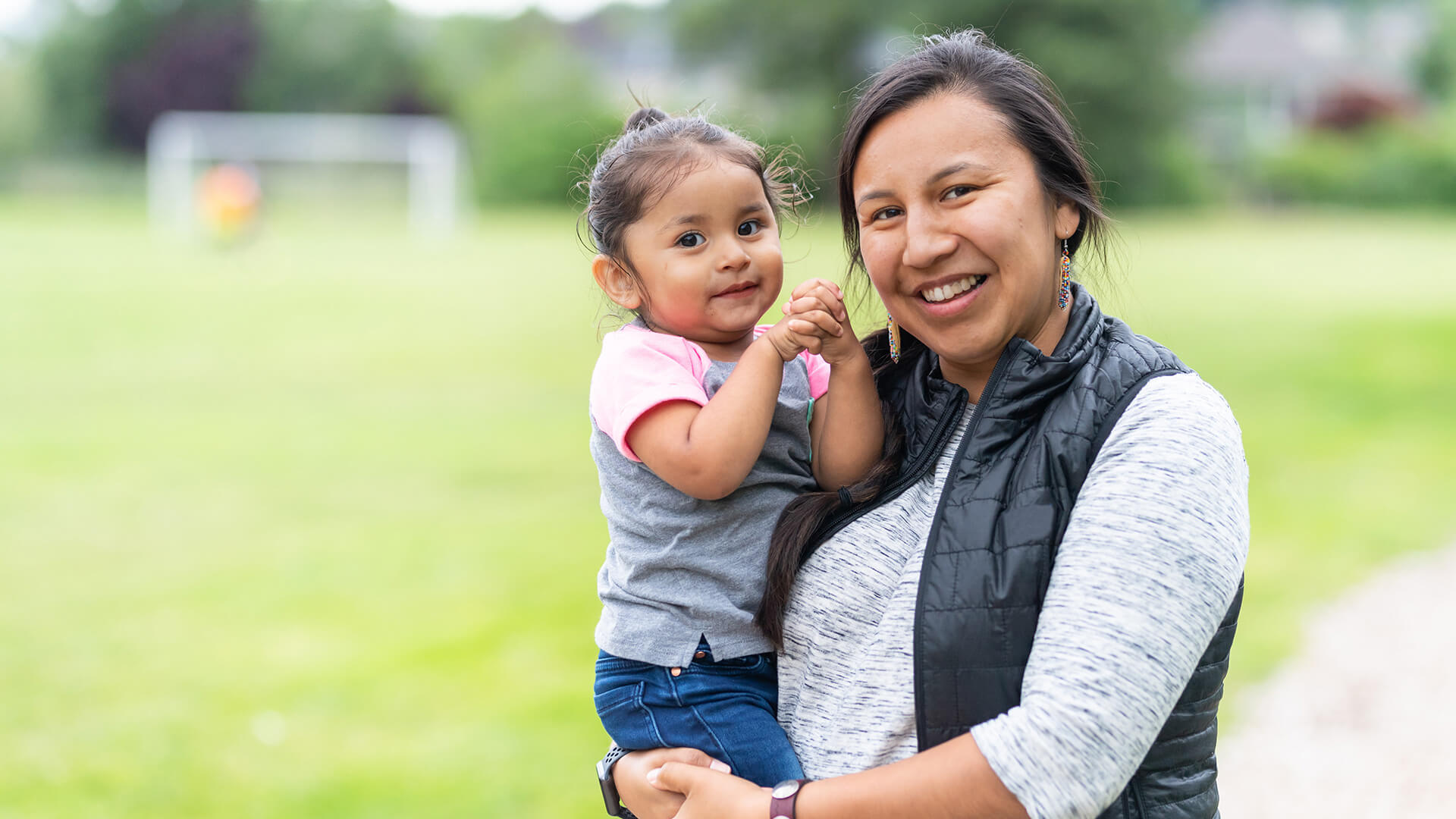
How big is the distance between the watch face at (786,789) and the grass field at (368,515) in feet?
3.34

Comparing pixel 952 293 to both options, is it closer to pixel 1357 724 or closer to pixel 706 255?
pixel 706 255

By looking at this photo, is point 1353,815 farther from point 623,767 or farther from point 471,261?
point 471,261

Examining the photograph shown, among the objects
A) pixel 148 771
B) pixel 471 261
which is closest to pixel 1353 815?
pixel 148 771

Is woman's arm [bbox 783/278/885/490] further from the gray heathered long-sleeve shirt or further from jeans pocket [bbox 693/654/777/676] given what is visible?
the gray heathered long-sleeve shirt

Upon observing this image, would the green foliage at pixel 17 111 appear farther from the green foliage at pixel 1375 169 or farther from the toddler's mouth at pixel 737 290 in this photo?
the toddler's mouth at pixel 737 290

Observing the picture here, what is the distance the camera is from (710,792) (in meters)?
1.75

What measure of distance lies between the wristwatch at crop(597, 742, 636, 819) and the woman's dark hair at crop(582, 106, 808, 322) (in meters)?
0.75

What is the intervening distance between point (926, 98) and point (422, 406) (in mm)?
10589

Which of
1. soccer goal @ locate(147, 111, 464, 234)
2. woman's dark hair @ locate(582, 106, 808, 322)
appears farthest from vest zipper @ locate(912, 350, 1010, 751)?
soccer goal @ locate(147, 111, 464, 234)

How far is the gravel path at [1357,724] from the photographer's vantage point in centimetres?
430

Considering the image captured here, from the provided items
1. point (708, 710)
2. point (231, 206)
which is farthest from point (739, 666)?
→ point (231, 206)

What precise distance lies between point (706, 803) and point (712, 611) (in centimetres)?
28

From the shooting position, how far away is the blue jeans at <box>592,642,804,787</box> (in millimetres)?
1854

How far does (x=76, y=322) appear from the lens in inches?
641
